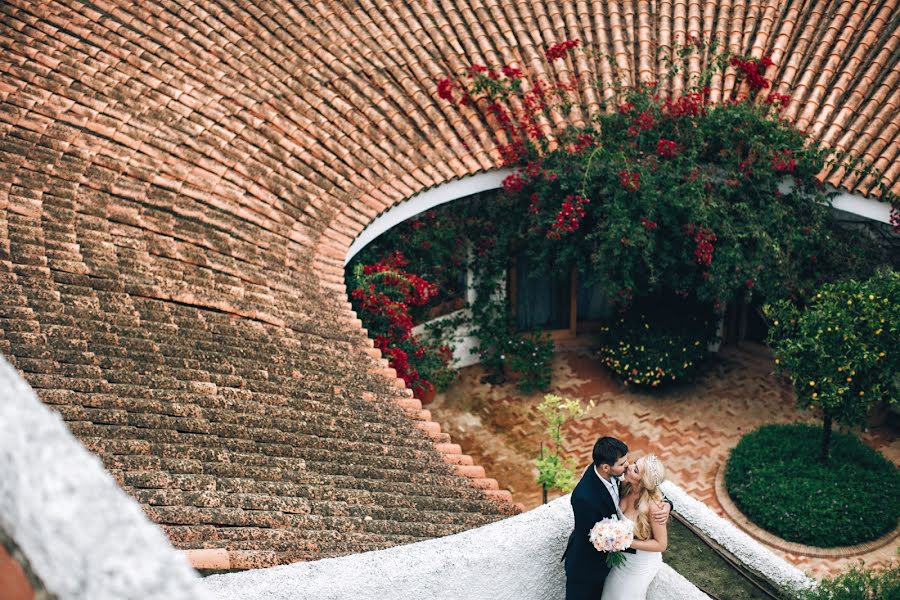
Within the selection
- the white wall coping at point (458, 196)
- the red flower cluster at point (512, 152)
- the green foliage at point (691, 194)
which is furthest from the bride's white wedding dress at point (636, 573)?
the red flower cluster at point (512, 152)

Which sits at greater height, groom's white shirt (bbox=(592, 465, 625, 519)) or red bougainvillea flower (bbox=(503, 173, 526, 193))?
red bougainvillea flower (bbox=(503, 173, 526, 193))

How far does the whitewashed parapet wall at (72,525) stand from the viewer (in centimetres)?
152

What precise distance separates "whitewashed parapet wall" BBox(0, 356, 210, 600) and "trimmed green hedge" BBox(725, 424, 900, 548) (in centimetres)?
964

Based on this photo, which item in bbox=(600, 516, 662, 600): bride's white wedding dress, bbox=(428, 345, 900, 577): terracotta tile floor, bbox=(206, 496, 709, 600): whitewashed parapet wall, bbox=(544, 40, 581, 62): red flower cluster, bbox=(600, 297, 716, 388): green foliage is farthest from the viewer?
bbox=(600, 297, 716, 388): green foliage

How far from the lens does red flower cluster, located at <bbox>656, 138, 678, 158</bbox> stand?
1084 cm

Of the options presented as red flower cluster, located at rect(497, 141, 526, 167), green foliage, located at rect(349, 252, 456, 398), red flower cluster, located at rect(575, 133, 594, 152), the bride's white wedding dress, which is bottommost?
the bride's white wedding dress

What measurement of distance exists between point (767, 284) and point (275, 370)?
644 centimetres

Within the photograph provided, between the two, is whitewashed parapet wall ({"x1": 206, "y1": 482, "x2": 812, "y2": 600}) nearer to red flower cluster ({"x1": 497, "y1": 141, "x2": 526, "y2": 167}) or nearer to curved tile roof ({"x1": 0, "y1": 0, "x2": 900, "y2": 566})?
curved tile roof ({"x1": 0, "y1": 0, "x2": 900, "y2": 566})

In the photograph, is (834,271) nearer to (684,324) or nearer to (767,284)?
(767,284)

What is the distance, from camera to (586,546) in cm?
536

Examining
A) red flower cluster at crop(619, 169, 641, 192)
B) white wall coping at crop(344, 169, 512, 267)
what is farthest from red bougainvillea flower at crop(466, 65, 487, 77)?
red flower cluster at crop(619, 169, 641, 192)

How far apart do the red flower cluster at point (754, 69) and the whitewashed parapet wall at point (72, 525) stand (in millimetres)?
10783

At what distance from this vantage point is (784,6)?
11797 millimetres

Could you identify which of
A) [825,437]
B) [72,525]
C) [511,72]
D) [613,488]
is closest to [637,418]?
[825,437]
